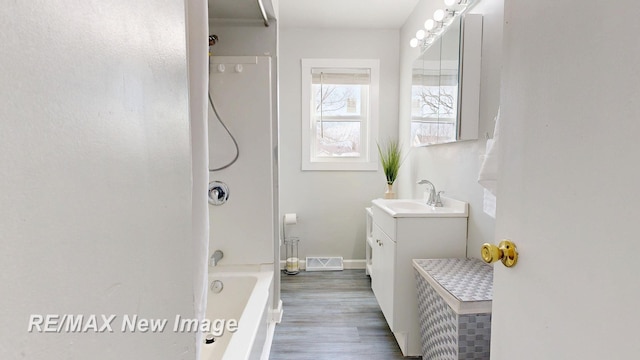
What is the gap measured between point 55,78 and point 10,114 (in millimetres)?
67

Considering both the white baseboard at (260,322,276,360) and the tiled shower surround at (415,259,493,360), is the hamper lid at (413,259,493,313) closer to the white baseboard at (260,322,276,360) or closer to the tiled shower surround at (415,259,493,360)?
the tiled shower surround at (415,259,493,360)

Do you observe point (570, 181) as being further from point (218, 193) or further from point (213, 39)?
point (213, 39)

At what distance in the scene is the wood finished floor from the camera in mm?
1977

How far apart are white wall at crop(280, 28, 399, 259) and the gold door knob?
2.49 metres

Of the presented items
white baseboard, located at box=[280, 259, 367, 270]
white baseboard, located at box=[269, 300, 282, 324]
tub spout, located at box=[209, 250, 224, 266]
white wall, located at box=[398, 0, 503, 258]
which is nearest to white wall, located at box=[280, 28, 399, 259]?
white baseboard, located at box=[280, 259, 367, 270]

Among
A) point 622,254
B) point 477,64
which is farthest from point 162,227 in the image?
point 477,64

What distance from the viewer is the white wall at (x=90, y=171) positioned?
0.30 meters

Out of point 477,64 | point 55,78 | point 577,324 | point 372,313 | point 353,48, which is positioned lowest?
point 372,313

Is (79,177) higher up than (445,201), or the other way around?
(79,177)

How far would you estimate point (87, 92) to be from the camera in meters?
0.38

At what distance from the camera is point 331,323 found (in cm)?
229

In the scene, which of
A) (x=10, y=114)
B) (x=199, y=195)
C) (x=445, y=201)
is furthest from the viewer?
(x=445, y=201)

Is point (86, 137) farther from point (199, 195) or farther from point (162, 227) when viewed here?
point (199, 195)

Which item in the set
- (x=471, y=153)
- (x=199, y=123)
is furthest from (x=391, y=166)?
(x=199, y=123)
